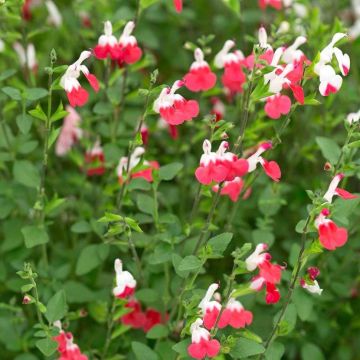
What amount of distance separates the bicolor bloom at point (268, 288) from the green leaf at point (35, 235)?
0.53m

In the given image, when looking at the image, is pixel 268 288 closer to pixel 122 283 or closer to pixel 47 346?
pixel 122 283

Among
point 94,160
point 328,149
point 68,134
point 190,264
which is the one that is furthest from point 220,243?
point 68,134

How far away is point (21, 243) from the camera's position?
6.96 feet

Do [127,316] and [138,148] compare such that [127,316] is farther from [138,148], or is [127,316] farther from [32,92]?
[32,92]

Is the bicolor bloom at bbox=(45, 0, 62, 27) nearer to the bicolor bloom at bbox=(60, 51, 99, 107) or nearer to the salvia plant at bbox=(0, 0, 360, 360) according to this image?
the salvia plant at bbox=(0, 0, 360, 360)

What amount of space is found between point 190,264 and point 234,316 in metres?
0.20

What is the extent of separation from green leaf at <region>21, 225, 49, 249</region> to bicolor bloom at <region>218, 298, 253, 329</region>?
1.63 ft

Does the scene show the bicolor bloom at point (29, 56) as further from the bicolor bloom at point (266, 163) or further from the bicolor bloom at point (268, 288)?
the bicolor bloom at point (268, 288)

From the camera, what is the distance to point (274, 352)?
1722 mm

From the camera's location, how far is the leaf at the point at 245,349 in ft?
5.11

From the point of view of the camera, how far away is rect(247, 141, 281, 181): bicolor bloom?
1.61 meters

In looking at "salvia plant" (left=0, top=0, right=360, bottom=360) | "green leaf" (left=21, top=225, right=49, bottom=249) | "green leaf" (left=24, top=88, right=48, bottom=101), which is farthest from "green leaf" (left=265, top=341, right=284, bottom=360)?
"green leaf" (left=24, top=88, right=48, bottom=101)

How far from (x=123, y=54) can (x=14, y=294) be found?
86cm

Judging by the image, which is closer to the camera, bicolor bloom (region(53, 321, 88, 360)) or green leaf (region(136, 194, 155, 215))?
bicolor bloom (region(53, 321, 88, 360))
